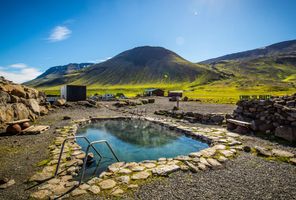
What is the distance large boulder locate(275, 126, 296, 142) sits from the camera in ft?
30.6

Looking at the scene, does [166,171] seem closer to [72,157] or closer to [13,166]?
[72,157]

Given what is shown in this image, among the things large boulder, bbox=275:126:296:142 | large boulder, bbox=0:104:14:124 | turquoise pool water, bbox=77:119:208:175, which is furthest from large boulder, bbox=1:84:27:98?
large boulder, bbox=275:126:296:142

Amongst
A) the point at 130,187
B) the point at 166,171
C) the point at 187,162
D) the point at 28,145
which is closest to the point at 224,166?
the point at 187,162

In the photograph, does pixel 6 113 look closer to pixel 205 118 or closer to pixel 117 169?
pixel 117 169

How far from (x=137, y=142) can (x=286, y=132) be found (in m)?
8.60

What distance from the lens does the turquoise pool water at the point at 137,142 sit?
930 cm

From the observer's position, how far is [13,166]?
7.07 m

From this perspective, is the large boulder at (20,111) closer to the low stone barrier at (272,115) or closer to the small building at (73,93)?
the small building at (73,93)

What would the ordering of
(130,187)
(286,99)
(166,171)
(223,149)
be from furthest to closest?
(286,99) < (223,149) < (166,171) < (130,187)

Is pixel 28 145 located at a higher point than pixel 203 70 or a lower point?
lower

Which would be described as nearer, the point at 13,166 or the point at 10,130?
the point at 13,166

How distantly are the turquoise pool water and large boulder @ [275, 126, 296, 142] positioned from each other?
3959 millimetres

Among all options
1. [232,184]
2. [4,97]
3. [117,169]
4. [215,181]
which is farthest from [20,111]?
[232,184]

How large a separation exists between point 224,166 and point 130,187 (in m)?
3.75
